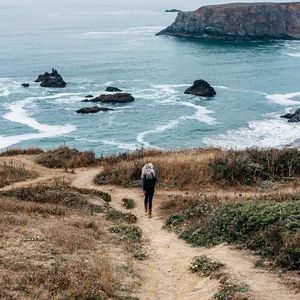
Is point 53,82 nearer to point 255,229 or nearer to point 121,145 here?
point 121,145

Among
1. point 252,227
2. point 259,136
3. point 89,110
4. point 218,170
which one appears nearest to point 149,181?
point 218,170

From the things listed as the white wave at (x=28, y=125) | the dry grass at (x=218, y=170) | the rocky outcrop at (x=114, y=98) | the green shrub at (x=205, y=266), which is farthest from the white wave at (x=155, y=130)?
the green shrub at (x=205, y=266)

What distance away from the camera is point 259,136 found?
53.0 meters

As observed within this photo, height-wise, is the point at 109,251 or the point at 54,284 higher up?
the point at 54,284

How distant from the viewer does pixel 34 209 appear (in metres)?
18.8

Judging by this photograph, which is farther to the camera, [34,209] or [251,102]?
[251,102]

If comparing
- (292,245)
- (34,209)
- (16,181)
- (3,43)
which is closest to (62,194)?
(34,209)

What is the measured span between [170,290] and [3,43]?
132 m

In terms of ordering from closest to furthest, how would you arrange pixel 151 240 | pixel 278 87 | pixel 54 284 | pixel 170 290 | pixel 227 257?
1. pixel 54 284
2. pixel 170 290
3. pixel 227 257
4. pixel 151 240
5. pixel 278 87

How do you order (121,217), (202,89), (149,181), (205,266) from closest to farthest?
1. (205,266)
2. (121,217)
3. (149,181)
4. (202,89)

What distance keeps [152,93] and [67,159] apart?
4498cm

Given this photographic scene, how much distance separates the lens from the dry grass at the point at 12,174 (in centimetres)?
2626

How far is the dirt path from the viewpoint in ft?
35.3

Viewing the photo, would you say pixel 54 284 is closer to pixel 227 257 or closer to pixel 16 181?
pixel 227 257
